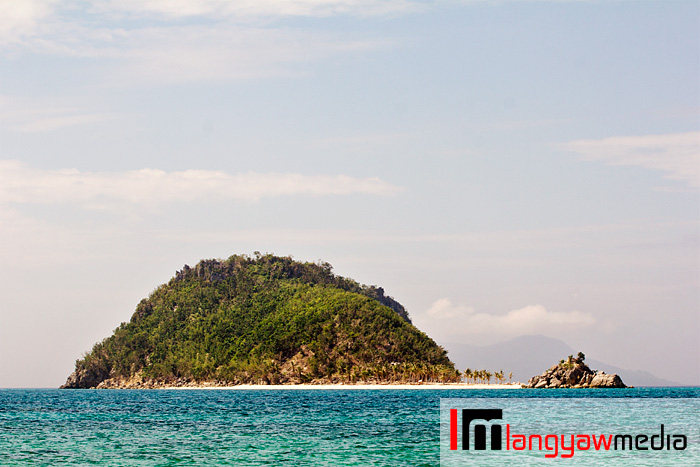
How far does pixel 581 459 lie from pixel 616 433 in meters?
18.4

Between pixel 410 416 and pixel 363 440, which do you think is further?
pixel 410 416

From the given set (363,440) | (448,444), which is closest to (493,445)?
(448,444)

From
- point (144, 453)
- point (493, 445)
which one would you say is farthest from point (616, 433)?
point (144, 453)

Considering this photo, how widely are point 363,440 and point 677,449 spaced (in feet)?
75.8

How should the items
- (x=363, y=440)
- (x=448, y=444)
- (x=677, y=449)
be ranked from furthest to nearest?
(x=363, y=440) → (x=448, y=444) → (x=677, y=449)

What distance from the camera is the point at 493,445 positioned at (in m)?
53.6

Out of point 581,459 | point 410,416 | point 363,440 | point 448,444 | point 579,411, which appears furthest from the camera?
point 579,411

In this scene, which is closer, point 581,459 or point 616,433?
point 581,459

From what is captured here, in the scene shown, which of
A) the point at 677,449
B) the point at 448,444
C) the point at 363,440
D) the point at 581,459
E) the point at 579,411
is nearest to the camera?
the point at 581,459

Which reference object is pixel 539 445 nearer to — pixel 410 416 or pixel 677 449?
pixel 677 449

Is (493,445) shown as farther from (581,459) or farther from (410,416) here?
(410,416)

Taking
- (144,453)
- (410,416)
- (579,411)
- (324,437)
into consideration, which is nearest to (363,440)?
(324,437)

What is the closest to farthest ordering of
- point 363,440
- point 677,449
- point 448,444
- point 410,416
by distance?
point 677,449 → point 448,444 → point 363,440 → point 410,416

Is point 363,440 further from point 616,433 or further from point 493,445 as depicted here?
point 616,433
